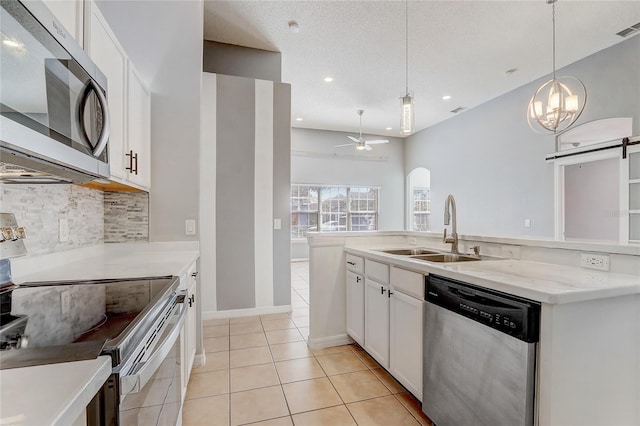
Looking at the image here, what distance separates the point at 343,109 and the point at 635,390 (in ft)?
20.0

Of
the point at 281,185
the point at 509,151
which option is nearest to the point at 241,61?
the point at 281,185

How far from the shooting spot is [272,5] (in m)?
3.18

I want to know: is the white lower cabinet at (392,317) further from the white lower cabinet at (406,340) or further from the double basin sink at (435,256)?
the double basin sink at (435,256)

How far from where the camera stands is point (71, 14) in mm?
1268

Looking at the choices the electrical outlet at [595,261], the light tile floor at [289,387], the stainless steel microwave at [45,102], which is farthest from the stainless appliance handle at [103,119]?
the electrical outlet at [595,261]

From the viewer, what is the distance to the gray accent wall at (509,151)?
3891 millimetres

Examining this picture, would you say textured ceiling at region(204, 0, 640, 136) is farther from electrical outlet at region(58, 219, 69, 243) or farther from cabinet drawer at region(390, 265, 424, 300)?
cabinet drawer at region(390, 265, 424, 300)

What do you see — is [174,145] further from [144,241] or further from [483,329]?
[483,329]

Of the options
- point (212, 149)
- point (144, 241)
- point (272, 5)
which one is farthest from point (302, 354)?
point (272, 5)

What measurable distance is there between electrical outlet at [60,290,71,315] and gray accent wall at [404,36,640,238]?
11.7 feet

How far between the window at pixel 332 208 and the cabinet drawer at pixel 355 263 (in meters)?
5.14

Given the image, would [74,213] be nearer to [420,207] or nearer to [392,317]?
[392,317]

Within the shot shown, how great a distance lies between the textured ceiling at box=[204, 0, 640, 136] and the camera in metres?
3.22

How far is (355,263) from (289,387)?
107 centimetres
